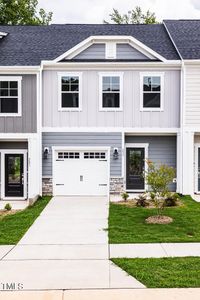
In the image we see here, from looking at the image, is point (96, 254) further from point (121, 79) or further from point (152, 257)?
point (121, 79)

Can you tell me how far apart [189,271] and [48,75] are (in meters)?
12.3

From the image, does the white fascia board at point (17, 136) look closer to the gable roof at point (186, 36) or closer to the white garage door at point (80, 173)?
the white garage door at point (80, 173)

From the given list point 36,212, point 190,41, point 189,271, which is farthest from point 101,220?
point 190,41

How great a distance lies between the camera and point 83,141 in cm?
1811

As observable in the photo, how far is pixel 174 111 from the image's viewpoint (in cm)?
1802

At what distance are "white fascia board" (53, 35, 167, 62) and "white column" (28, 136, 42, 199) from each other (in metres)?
3.73

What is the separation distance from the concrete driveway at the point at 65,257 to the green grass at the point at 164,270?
0.68ft

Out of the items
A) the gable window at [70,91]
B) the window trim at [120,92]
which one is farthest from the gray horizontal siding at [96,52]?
the gable window at [70,91]

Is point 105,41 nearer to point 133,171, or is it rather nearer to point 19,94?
point 19,94

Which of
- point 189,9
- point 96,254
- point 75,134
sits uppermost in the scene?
point 189,9

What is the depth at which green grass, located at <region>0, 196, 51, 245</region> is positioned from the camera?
10850 mm

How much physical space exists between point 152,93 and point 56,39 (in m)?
5.92

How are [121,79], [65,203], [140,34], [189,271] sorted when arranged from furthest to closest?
[140,34] → [121,79] → [65,203] → [189,271]

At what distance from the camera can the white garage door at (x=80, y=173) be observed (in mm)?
18234
